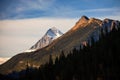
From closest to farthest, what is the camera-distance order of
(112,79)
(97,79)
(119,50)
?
(112,79) → (97,79) → (119,50)

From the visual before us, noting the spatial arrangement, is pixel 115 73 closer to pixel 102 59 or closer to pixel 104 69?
pixel 104 69

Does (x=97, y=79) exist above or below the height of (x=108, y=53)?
below

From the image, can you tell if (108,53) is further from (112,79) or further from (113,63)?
(112,79)

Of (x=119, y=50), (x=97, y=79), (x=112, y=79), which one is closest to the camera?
(x=112, y=79)

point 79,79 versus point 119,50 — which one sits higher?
point 119,50

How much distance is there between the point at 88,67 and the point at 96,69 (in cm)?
980

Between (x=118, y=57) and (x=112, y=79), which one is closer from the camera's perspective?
(x=112, y=79)

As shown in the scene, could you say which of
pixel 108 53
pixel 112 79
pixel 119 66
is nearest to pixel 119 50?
pixel 108 53

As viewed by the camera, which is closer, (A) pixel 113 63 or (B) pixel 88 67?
(A) pixel 113 63

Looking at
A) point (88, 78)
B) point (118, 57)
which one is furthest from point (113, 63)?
point (88, 78)

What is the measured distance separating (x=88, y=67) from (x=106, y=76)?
26994 millimetres

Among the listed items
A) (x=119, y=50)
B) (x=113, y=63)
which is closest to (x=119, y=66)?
(x=113, y=63)

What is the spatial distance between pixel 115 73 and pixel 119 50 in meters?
29.2

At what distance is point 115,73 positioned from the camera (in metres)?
169
